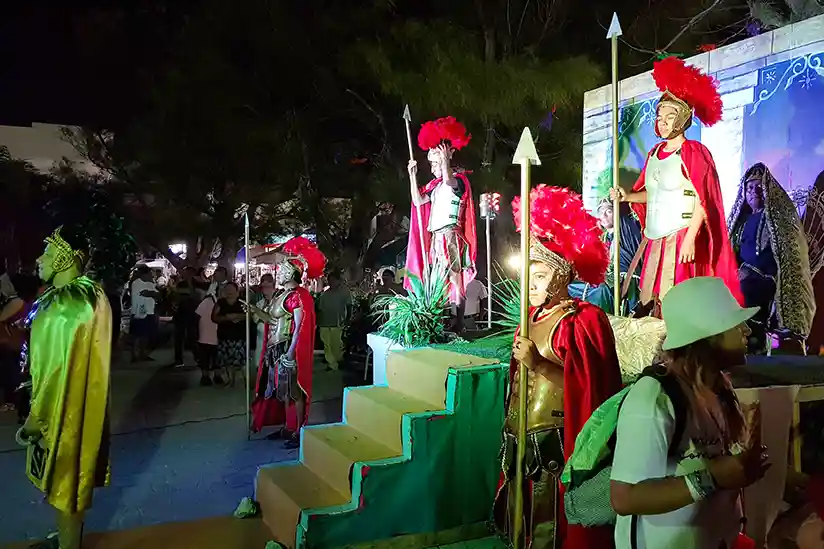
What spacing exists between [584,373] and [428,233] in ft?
13.2

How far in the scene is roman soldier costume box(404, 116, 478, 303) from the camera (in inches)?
276

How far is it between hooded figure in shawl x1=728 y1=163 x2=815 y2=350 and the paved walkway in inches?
194

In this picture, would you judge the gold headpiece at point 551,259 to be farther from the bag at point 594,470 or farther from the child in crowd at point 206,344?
the child in crowd at point 206,344

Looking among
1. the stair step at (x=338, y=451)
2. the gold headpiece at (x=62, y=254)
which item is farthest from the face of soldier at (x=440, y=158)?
the gold headpiece at (x=62, y=254)

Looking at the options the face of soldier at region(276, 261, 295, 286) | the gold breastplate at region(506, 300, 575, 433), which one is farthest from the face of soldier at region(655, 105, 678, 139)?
the face of soldier at region(276, 261, 295, 286)

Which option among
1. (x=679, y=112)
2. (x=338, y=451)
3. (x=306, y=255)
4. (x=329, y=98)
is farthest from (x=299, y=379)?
(x=329, y=98)

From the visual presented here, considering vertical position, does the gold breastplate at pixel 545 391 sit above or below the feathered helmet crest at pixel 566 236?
below

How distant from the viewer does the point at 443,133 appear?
22.8ft

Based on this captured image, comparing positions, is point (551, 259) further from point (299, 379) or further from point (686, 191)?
point (299, 379)

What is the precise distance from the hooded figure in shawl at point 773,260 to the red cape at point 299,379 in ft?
14.4

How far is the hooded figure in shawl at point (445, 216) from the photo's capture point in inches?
276

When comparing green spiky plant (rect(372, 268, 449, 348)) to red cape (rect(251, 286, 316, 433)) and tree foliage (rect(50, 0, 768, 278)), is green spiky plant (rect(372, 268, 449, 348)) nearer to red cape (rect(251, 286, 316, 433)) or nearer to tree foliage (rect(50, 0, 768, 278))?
red cape (rect(251, 286, 316, 433))

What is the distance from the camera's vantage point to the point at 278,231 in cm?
2212

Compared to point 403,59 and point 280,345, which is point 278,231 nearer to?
point 403,59
